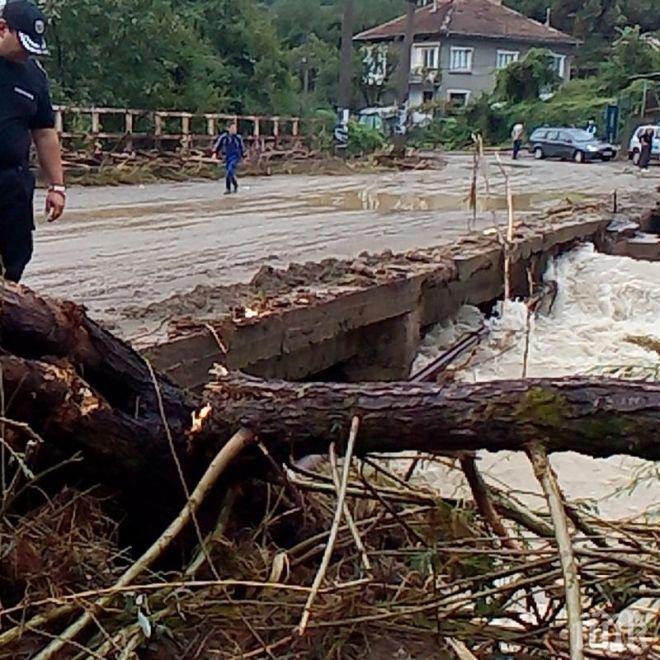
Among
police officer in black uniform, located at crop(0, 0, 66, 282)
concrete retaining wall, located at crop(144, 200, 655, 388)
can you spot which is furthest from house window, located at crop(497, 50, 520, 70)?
police officer in black uniform, located at crop(0, 0, 66, 282)

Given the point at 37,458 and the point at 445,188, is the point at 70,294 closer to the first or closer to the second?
the point at 37,458

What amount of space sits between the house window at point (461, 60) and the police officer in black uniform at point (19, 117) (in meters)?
65.9

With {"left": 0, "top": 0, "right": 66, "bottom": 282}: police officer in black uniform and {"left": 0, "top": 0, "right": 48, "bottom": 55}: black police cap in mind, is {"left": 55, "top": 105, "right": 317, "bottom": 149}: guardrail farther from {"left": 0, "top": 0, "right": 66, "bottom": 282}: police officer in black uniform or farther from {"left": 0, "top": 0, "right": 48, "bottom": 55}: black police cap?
{"left": 0, "top": 0, "right": 48, "bottom": 55}: black police cap

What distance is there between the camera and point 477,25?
69.8 m

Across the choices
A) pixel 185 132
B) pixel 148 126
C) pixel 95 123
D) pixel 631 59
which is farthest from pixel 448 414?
pixel 631 59

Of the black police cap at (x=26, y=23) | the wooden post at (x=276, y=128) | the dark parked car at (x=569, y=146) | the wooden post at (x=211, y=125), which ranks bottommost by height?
the dark parked car at (x=569, y=146)

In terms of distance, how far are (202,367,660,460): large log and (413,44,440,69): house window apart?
68005mm

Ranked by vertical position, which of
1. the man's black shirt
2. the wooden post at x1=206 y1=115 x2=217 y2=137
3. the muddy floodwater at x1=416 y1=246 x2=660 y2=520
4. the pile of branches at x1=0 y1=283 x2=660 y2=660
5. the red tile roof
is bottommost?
the muddy floodwater at x1=416 y1=246 x2=660 y2=520

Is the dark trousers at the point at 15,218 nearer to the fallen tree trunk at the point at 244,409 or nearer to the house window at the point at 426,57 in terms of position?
the fallen tree trunk at the point at 244,409

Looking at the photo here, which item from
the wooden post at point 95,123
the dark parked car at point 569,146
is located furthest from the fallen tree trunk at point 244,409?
the dark parked car at point 569,146

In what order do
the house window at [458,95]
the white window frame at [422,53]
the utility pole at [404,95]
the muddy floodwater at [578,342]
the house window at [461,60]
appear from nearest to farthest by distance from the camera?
the muddy floodwater at [578,342]
the utility pole at [404,95]
the house window at [458,95]
the house window at [461,60]
the white window frame at [422,53]

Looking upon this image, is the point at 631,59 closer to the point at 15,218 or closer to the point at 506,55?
the point at 506,55

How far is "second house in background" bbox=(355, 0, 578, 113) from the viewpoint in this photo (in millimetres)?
68688

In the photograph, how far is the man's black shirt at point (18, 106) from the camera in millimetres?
5516
